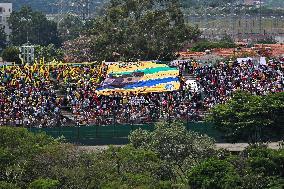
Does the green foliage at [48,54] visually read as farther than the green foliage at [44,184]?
Yes

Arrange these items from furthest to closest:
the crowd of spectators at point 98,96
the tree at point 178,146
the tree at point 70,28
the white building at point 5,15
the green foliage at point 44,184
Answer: the tree at point 70,28
the white building at point 5,15
the crowd of spectators at point 98,96
the tree at point 178,146
the green foliage at point 44,184

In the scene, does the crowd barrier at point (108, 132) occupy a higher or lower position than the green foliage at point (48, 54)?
lower

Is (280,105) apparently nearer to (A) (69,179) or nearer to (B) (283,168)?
(B) (283,168)

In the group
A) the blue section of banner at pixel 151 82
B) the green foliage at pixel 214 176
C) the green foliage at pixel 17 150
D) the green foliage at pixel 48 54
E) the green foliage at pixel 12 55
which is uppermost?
the green foliage at pixel 12 55

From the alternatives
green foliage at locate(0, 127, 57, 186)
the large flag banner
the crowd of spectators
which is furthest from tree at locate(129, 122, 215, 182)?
the large flag banner

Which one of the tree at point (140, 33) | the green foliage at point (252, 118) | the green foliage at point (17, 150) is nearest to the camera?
the green foliage at point (17, 150)

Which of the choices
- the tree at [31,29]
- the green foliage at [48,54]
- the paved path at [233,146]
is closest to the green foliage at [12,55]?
the green foliage at [48,54]

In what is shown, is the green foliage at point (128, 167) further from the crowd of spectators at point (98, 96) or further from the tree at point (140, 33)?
the tree at point (140, 33)

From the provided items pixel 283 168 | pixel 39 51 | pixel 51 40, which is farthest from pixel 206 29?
pixel 283 168

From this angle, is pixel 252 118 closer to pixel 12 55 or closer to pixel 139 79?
pixel 139 79
